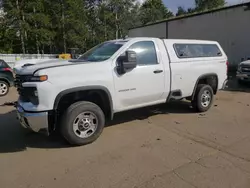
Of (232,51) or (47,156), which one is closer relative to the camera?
(47,156)

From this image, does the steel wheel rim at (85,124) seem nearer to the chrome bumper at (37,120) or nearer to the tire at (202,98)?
the chrome bumper at (37,120)

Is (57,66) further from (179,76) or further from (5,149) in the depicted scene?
(179,76)

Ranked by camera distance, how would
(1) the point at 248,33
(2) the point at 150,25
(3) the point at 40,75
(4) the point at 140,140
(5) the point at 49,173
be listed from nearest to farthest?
(5) the point at 49,173 → (3) the point at 40,75 → (4) the point at 140,140 → (1) the point at 248,33 → (2) the point at 150,25

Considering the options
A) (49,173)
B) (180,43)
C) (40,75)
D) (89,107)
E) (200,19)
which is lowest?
(49,173)

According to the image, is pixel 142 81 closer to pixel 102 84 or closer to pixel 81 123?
pixel 102 84

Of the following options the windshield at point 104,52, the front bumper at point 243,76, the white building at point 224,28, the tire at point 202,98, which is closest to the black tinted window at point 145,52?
the windshield at point 104,52

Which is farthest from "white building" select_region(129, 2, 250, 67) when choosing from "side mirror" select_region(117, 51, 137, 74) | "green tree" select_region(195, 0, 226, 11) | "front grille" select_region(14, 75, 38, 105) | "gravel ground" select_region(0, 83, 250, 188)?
"green tree" select_region(195, 0, 226, 11)

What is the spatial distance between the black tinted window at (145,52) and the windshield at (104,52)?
1.06ft

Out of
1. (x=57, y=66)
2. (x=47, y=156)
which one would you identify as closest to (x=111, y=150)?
(x=47, y=156)

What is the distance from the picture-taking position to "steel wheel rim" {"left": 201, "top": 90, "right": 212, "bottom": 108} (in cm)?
683

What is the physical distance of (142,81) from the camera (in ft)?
17.5

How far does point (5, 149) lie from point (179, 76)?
12.8ft

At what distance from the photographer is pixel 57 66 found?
14.5ft

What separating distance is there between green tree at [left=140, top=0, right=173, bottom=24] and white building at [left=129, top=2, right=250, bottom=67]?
2229cm
